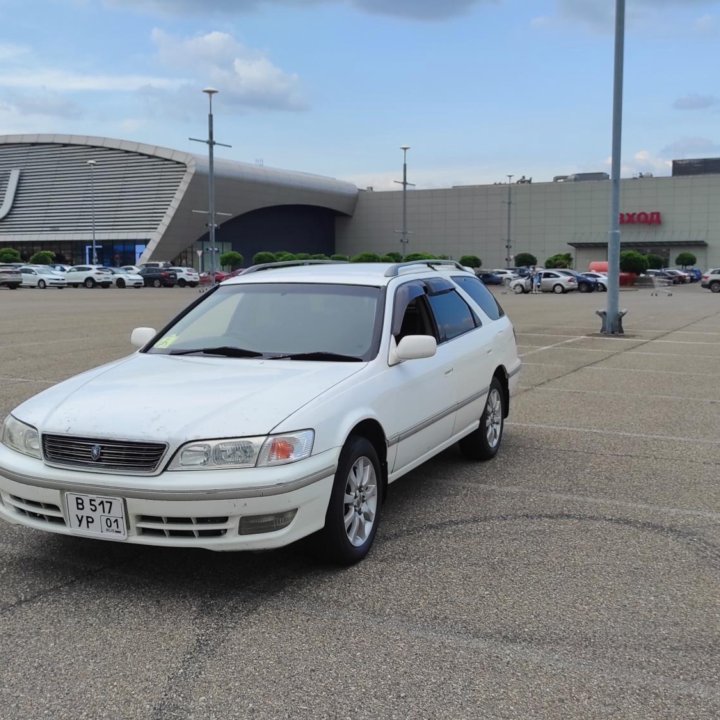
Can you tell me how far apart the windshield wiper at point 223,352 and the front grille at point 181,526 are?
1427mm

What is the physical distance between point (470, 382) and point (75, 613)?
132 inches

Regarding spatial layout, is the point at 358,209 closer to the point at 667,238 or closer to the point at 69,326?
the point at 667,238

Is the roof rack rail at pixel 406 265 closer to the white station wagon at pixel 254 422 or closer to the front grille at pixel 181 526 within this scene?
the white station wagon at pixel 254 422

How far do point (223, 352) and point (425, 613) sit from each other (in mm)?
2161

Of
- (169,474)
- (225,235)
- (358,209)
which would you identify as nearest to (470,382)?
(169,474)

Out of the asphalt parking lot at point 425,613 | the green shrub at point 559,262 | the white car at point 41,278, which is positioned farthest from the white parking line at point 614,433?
the green shrub at point 559,262

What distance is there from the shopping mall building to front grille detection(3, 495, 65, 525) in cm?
8233

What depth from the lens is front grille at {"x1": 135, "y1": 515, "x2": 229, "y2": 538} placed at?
391 cm

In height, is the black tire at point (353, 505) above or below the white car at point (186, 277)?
below

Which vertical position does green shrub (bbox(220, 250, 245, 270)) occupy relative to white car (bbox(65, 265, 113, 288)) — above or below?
above

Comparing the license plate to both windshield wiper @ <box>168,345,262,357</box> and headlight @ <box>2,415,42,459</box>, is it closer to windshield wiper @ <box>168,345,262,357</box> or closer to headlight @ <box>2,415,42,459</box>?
headlight @ <box>2,415,42,459</box>

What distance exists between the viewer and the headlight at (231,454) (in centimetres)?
392

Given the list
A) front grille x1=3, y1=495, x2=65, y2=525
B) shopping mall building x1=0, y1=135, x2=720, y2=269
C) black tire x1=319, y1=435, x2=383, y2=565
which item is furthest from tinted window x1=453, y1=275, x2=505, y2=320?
shopping mall building x1=0, y1=135, x2=720, y2=269

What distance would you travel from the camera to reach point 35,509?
416 centimetres
